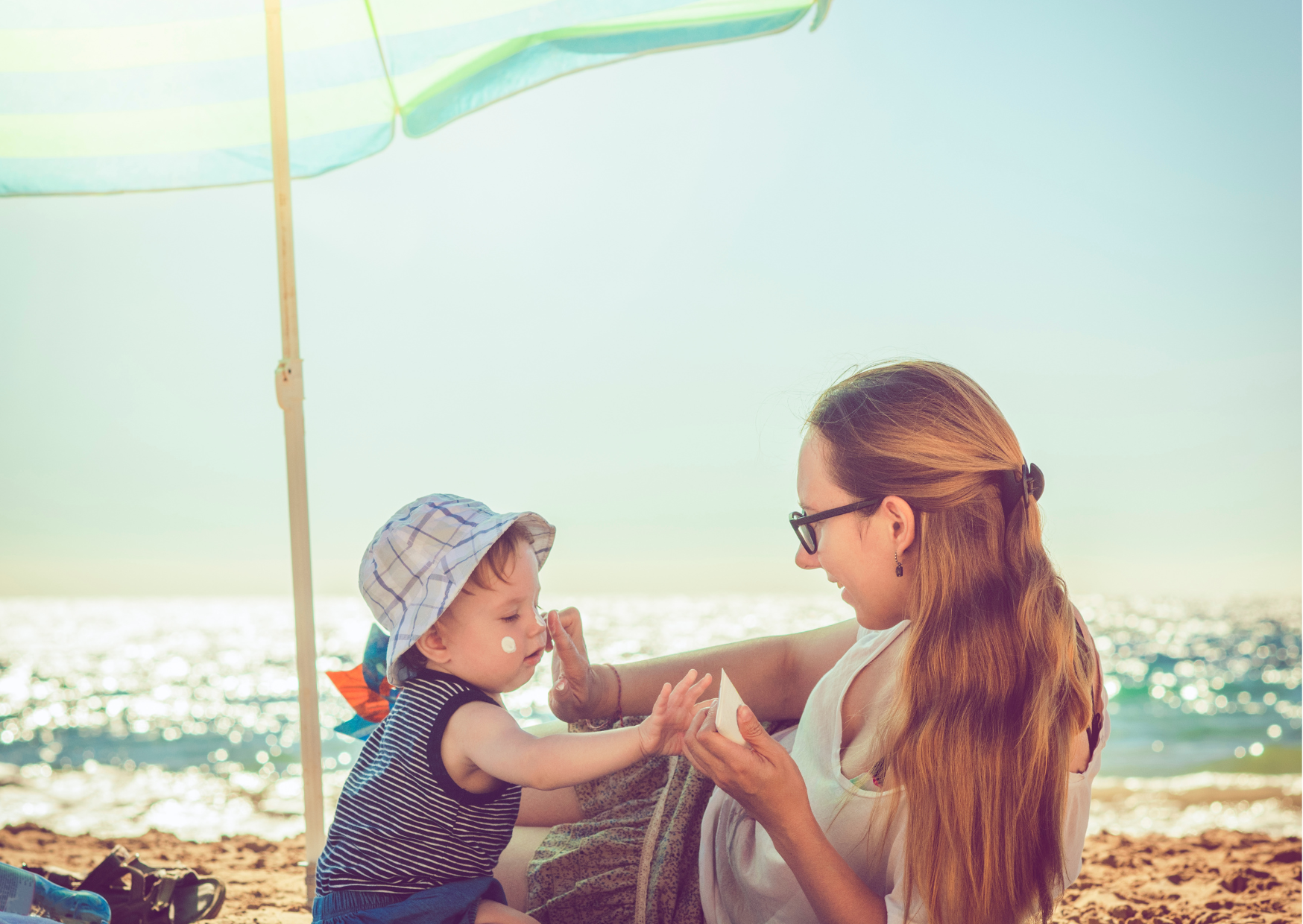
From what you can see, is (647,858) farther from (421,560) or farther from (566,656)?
(421,560)

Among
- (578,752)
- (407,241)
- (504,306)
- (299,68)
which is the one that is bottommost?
(578,752)

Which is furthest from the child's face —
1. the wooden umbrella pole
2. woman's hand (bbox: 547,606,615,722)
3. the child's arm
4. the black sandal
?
the black sandal

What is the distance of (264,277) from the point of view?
25422 millimetres

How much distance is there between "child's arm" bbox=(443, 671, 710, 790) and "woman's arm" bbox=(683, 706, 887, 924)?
0.05 metres

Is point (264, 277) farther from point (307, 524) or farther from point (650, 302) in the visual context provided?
point (307, 524)

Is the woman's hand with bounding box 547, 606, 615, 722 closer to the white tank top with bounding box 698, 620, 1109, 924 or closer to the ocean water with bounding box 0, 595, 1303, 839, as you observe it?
the white tank top with bounding box 698, 620, 1109, 924

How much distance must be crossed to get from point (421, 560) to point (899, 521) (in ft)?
3.44

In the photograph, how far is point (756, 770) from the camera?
64.5 inches

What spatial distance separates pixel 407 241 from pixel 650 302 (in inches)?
321

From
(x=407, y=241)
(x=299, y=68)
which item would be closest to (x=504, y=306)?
(x=407, y=241)

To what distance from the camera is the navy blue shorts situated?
1826 millimetres

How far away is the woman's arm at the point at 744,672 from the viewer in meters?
2.42

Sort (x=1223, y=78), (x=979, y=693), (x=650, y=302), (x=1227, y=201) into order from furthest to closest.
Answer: (x=650, y=302) → (x=1227, y=201) → (x=1223, y=78) → (x=979, y=693)

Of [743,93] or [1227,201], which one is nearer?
[1227,201]
